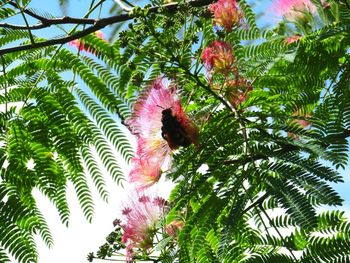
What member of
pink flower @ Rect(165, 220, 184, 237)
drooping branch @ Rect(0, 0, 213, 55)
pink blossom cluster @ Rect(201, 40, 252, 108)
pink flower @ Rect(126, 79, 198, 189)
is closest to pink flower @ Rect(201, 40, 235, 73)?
pink blossom cluster @ Rect(201, 40, 252, 108)

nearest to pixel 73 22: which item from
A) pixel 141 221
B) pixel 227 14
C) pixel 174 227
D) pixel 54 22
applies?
pixel 54 22

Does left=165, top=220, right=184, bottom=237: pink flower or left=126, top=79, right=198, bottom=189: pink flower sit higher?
left=126, top=79, right=198, bottom=189: pink flower

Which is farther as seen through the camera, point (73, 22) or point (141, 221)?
point (73, 22)

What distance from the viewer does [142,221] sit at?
270 centimetres

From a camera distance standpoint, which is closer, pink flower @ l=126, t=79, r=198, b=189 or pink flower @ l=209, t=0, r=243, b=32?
pink flower @ l=126, t=79, r=198, b=189

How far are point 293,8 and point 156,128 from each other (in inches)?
26.6

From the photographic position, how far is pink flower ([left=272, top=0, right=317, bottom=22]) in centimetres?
249

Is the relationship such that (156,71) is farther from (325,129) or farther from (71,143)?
(325,129)

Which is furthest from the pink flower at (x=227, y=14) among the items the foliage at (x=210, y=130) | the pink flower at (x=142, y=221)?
the pink flower at (x=142, y=221)

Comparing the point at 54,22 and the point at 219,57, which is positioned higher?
the point at 54,22

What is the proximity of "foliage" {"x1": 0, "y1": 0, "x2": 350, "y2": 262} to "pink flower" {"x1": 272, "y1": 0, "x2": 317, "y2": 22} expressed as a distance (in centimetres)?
3

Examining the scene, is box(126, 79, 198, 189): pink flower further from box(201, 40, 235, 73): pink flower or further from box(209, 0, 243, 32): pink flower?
box(209, 0, 243, 32): pink flower

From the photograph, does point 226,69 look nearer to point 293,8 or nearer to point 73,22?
point 293,8

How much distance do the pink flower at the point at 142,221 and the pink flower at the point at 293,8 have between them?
79 centimetres
